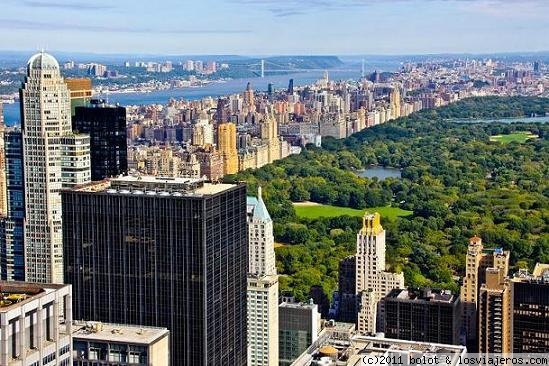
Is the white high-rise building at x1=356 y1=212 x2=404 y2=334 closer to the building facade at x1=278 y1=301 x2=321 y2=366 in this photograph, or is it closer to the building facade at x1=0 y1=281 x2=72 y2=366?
the building facade at x1=278 y1=301 x2=321 y2=366

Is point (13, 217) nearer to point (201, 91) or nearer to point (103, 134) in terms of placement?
point (103, 134)

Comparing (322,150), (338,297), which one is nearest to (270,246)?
(338,297)

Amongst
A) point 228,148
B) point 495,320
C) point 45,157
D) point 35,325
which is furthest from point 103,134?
point 228,148

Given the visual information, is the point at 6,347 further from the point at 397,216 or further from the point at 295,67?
the point at 295,67

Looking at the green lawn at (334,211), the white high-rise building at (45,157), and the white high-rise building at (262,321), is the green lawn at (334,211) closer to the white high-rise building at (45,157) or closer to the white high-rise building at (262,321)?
the white high-rise building at (262,321)

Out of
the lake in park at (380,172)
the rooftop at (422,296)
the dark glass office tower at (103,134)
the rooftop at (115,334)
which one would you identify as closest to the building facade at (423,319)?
the rooftop at (422,296)

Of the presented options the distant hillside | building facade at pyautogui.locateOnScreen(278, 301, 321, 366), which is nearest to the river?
the distant hillside
